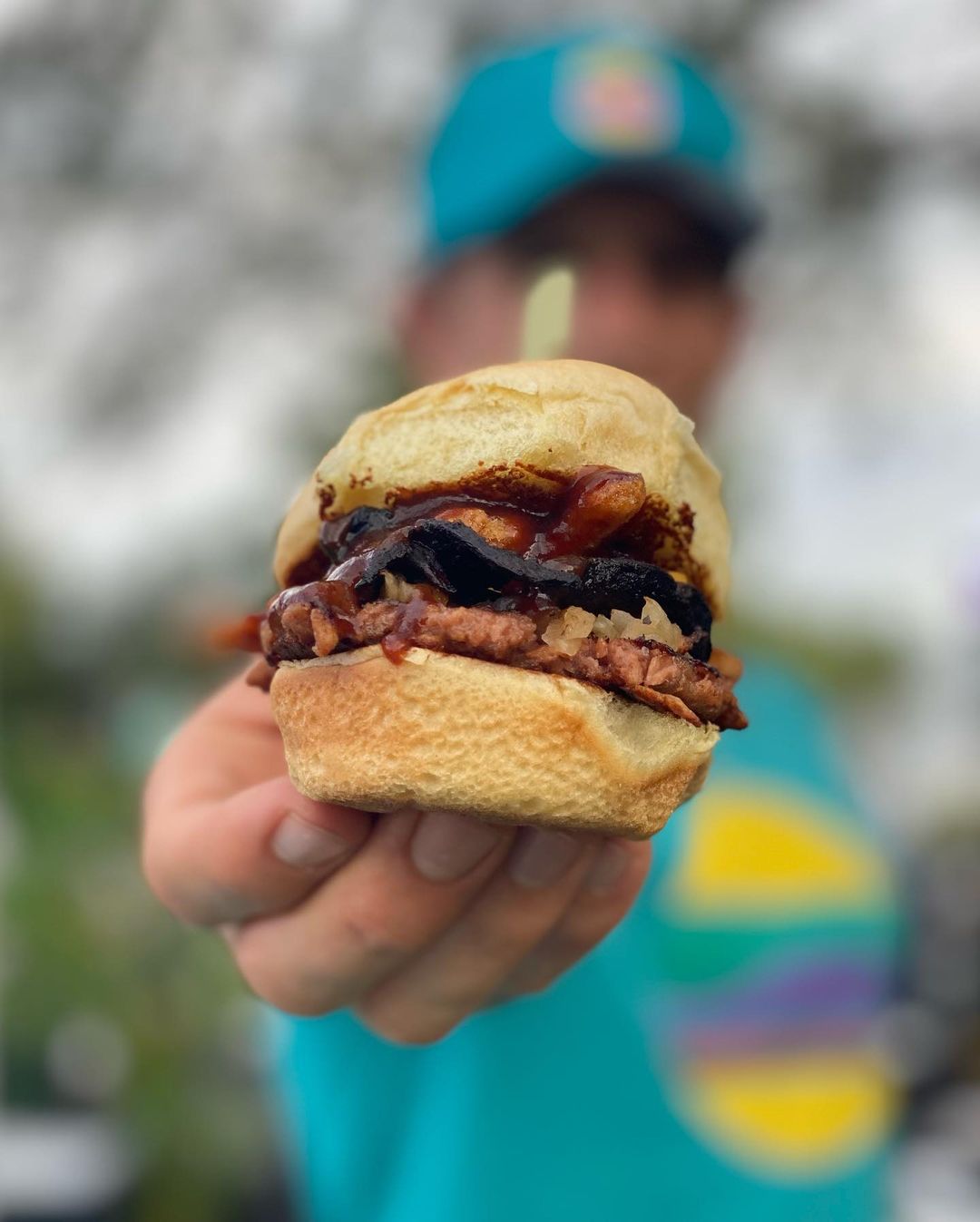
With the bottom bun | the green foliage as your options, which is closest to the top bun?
the bottom bun

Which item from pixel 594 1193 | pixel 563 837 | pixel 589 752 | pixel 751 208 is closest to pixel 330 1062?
pixel 594 1193

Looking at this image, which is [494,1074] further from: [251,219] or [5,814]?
[251,219]

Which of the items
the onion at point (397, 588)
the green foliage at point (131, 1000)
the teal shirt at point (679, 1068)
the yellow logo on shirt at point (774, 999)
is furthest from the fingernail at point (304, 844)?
the green foliage at point (131, 1000)

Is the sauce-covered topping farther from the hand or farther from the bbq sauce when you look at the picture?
the hand

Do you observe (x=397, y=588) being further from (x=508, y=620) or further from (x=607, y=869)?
(x=607, y=869)

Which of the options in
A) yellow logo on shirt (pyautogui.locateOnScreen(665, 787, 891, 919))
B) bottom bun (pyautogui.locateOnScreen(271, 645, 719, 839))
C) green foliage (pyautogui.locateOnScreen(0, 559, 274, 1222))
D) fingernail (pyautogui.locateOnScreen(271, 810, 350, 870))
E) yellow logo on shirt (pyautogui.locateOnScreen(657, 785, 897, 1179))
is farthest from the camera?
green foliage (pyautogui.locateOnScreen(0, 559, 274, 1222))

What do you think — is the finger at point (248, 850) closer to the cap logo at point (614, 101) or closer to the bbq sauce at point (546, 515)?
the bbq sauce at point (546, 515)

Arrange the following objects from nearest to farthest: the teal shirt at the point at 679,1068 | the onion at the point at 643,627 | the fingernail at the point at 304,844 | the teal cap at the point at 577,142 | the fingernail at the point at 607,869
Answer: the onion at the point at 643,627 → the fingernail at the point at 304,844 → the fingernail at the point at 607,869 → the teal shirt at the point at 679,1068 → the teal cap at the point at 577,142

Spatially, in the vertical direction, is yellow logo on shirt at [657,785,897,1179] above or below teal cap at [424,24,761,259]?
below
